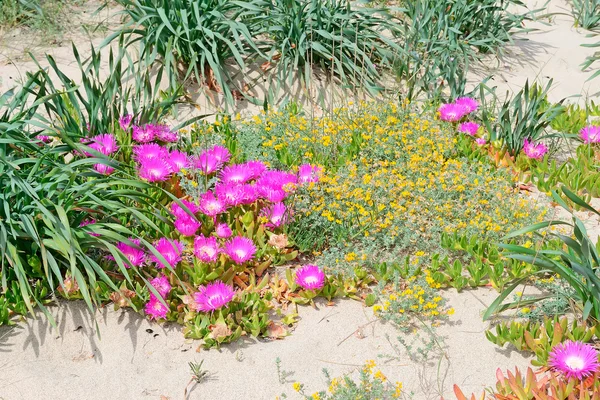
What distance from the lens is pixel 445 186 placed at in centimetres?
388

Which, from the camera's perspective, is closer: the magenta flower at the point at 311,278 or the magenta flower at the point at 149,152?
the magenta flower at the point at 311,278

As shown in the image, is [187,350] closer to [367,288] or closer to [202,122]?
[367,288]

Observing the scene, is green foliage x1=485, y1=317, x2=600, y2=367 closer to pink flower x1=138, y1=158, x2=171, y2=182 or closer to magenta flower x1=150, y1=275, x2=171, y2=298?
magenta flower x1=150, y1=275, x2=171, y2=298

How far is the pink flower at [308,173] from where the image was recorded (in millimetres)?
3799

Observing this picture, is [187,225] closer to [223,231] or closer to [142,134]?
[223,231]

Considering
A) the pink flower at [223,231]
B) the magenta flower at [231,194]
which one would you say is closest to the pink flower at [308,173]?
the magenta flower at [231,194]

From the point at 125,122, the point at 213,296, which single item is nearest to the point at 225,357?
the point at 213,296

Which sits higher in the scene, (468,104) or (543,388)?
(468,104)

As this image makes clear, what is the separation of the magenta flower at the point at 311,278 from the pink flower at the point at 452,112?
1.84 meters

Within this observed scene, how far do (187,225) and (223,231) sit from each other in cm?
18

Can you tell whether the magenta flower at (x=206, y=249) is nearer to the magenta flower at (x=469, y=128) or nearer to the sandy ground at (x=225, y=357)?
the sandy ground at (x=225, y=357)

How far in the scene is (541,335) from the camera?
3020 mm

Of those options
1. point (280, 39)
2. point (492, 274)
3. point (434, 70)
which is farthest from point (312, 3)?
point (492, 274)

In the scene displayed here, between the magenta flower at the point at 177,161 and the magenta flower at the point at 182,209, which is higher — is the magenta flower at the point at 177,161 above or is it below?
above
